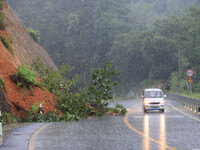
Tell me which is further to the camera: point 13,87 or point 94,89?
point 94,89

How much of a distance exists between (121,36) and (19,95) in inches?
3358

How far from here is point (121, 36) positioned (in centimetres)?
10825

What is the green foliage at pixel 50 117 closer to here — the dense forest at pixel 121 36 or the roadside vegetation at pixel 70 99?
the roadside vegetation at pixel 70 99

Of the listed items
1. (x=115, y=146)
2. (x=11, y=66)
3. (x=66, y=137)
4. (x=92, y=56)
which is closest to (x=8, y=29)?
(x=11, y=66)

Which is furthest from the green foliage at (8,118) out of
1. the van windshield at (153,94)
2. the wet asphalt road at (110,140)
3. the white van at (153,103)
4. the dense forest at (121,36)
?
the dense forest at (121,36)

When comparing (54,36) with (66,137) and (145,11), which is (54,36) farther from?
(66,137)

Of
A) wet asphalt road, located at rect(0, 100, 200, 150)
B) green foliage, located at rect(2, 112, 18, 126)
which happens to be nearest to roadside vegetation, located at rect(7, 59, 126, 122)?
green foliage, located at rect(2, 112, 18, 126)

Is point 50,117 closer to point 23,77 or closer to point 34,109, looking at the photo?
point 34,109

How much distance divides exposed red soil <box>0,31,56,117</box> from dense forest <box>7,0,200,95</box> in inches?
2229

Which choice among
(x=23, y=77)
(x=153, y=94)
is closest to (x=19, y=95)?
(x=23, y=77)

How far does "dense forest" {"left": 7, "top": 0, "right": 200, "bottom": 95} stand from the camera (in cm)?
9075

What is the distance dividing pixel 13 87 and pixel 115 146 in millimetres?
13593

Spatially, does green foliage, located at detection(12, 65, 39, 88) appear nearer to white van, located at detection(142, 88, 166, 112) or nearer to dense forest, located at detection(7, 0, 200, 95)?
white van, located at detection(142, 88, 166, 112)

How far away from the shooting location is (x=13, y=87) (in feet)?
80.9
